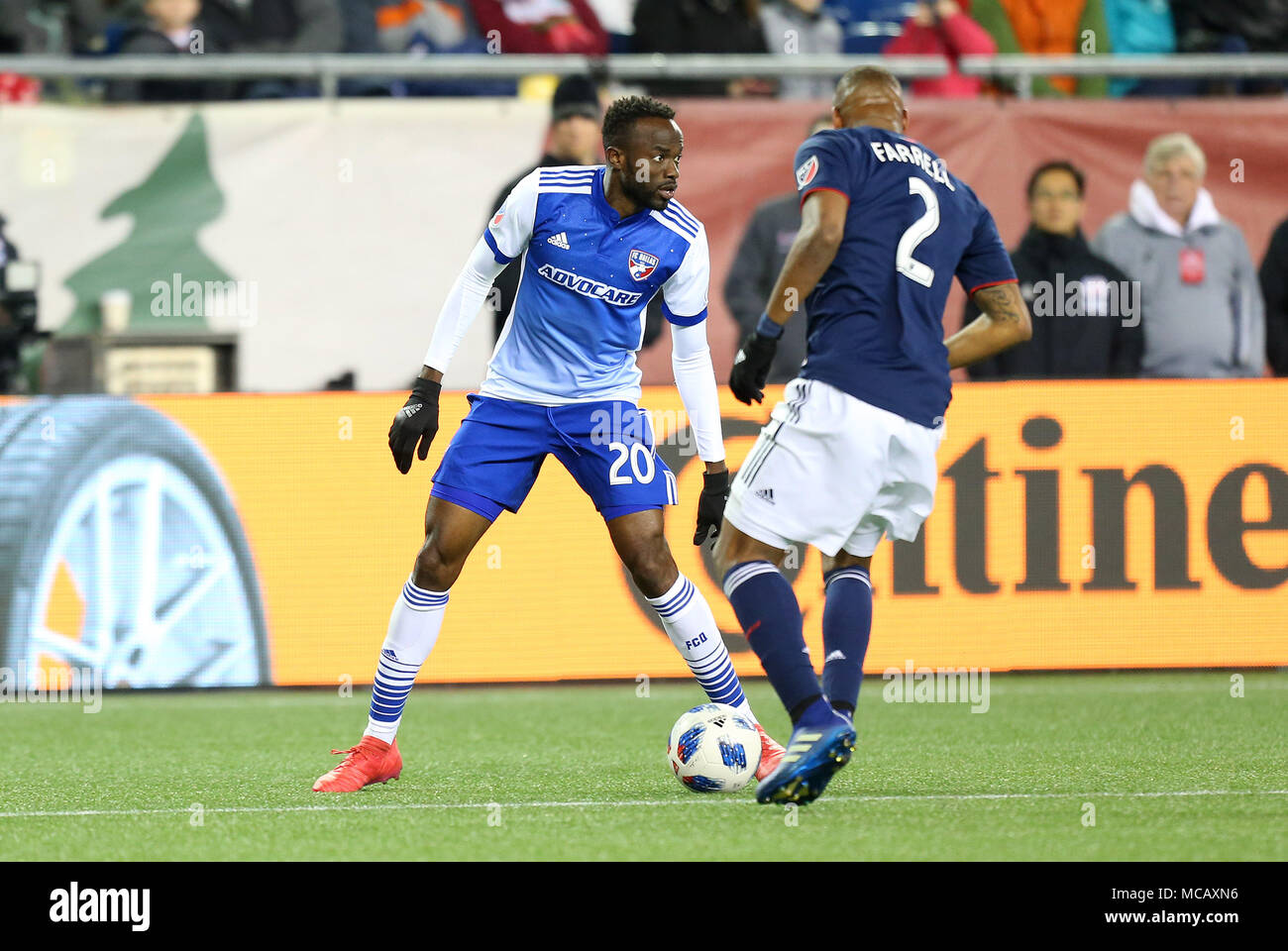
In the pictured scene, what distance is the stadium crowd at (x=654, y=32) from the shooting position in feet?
37.3

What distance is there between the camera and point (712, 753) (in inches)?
233

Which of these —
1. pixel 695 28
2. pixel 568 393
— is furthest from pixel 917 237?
pixel 695 28

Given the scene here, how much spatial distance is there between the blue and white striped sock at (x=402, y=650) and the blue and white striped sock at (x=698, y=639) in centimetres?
71

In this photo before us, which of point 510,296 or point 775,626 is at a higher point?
point 510,296

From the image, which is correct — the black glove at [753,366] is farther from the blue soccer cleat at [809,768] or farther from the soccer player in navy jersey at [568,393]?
the blue soccer cleat at [809,768]

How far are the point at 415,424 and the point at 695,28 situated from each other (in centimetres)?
632

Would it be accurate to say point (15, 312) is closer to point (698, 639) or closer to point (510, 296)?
point (510, 296)

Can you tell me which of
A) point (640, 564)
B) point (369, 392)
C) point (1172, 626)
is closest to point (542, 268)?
point (640, 564)

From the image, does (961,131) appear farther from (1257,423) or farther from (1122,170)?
(1257,423)

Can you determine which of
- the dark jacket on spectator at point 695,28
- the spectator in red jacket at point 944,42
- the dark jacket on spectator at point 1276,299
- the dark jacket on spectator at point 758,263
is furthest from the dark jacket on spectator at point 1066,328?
the dark jacket on spectator at point 695,28

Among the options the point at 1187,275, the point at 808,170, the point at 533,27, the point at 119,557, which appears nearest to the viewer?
the point at 808,170

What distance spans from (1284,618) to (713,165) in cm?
408

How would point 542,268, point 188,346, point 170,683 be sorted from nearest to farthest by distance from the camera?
point 542,268 < point 170,683 < point 188,346

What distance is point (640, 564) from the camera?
19.9ft
